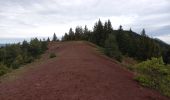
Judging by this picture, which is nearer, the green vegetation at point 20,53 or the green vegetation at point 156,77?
the green vegetation at point 156,77

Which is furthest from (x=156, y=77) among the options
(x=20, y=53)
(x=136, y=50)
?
(x=136, y=50)

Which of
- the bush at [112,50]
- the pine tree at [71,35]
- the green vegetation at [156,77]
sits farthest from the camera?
the pine tree at [71,35]

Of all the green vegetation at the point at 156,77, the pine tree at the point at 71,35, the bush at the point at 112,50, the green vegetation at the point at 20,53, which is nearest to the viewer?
the green vegetation at the point at 156,77

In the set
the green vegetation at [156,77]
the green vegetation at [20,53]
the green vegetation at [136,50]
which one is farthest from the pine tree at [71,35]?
the green vegetation at [156,77]

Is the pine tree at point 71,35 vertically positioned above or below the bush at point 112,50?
above

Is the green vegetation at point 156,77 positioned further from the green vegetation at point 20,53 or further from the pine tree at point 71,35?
the pine tree at point 71,35

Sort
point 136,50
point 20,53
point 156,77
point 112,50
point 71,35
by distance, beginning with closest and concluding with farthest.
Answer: point 156,77, point 112,50, point 20,53, point 136,50, point 71,35

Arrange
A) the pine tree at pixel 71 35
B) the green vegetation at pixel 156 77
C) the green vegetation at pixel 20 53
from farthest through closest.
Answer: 1. the pine tree at pixel 71 35
2. the green vegetation at pixel 20 53
3. the green vegetation at pixel 156 77

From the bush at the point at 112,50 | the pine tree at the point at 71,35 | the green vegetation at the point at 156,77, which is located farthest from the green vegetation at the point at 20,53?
the pine tree at the point at 71,35

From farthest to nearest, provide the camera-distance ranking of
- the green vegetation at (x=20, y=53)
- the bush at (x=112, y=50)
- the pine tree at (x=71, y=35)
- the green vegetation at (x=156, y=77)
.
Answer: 1. the pine tree at (x=71, y=35)
2. the bush at (x=112, y=50)
3. the green vegetation at (x=20, y=53)
4. the green vegetation at (x=156, y=77)

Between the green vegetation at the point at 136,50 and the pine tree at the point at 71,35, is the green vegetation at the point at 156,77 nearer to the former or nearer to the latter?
the green vegetation at the point at 136,50

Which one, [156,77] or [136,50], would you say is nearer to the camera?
[156,77]

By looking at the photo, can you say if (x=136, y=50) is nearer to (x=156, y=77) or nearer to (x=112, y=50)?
(x=112, y=50)

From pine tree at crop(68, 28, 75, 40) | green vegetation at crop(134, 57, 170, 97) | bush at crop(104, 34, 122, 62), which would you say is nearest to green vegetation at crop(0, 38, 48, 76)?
bush at crop(104, 34, 122, 62)
